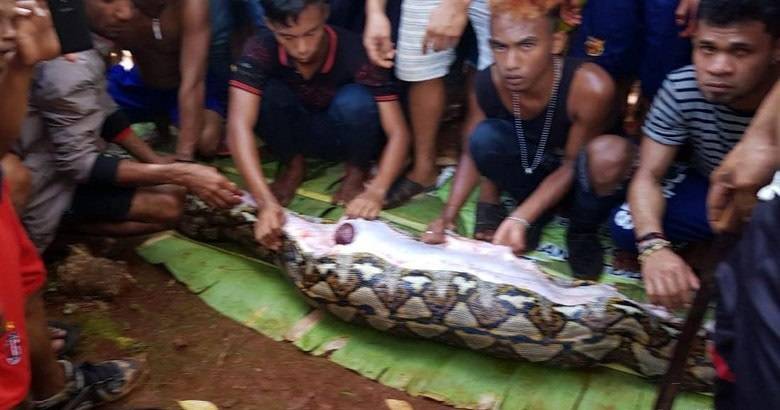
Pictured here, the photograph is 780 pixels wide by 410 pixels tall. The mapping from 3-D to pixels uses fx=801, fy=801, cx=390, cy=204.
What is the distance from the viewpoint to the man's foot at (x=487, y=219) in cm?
371

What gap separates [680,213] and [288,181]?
6.45ft

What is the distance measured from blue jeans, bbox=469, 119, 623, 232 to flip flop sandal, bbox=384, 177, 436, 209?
42 centimetres

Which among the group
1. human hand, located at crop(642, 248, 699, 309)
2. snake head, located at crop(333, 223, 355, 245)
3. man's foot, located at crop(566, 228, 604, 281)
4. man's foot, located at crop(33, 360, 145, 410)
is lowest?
man's foot, located at crop(33, 360, 145, 410)

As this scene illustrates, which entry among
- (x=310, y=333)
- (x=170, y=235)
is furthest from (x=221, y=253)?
(x=310, y=333)

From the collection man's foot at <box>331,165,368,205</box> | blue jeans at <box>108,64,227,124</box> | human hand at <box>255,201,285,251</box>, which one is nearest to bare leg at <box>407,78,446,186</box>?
man's foot at <box>331,165,368,205</box>

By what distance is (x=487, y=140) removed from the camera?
146 inches

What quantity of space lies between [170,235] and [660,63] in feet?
8.23

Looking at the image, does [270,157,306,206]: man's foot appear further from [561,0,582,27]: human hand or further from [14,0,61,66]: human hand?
[14,0,61,66]: human hand

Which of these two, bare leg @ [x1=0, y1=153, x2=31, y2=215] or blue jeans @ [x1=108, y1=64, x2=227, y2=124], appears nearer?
bare leg @ [x1=0, y1=153, x2=31, y2=215]

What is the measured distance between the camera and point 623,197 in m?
3.51

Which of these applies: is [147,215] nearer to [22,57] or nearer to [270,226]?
[270,226]

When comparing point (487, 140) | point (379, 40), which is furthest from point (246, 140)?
point (487, 140)

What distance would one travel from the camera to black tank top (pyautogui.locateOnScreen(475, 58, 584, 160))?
3.56 meters

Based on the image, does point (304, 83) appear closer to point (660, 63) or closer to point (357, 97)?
point (357, 97)
